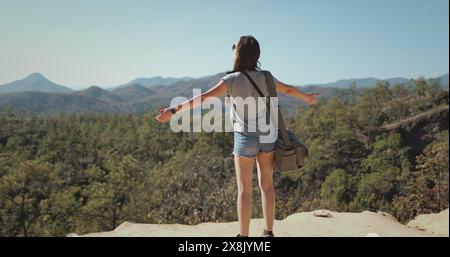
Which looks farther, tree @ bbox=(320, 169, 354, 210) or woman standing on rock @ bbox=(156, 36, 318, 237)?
tree @ bbox=(320, 169, 354, 210)

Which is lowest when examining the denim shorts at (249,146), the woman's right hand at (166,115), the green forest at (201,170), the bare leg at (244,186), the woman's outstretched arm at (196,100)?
the green forest at (201,170)

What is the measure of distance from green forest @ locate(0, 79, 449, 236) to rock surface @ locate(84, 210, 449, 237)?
27.2ft

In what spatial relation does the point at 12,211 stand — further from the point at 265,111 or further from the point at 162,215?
the point at 265,111

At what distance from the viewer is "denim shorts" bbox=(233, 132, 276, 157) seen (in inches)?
113

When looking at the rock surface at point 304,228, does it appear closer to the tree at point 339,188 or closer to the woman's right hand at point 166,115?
the woman's right hand at point 166,115

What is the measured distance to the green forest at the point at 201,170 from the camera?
19.8 meters

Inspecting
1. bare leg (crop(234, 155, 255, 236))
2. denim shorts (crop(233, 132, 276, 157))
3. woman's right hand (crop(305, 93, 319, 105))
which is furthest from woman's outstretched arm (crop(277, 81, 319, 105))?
bare leg (crop(234, 155, 255, 236))

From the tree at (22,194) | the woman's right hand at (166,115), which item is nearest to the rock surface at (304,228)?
the woman's right hand at (166,115)

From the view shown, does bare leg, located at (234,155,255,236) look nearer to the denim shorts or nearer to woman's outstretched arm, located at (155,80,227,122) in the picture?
the denim shorts

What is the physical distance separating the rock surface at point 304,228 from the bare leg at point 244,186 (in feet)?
5.88

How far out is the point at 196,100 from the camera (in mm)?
2838

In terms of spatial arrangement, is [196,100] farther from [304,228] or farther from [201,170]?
[201,170]

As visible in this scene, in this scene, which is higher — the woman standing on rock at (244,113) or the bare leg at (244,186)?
the woman standing on rock at (244,113)
